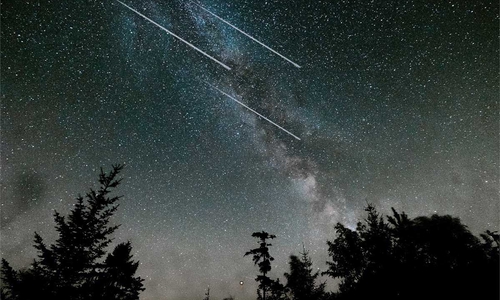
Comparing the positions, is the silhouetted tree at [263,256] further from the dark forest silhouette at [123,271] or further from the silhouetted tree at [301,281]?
the silhouetted tree at [301,281]

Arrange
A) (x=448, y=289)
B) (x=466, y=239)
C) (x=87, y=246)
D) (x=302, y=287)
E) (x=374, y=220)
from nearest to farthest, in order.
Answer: (x=448, y=289)
(x=87, y=246)
(x=466, y=239)
(x=374, y=220)
(x=302, y=287)

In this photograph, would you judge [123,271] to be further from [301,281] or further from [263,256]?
[301,281]

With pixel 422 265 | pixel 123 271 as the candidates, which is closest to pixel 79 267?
pixel 123 271

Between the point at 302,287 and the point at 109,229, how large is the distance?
26.9 m

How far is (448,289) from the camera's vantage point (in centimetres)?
1241

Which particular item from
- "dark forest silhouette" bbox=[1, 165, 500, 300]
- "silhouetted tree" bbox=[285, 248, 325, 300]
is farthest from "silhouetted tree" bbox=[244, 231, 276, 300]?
"silhouetted tree" bbox=[285, 248, 325, 300]

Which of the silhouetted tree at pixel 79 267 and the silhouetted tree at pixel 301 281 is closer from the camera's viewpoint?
the silhouetted tree at pixel 79 267

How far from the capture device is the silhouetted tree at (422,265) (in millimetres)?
12242

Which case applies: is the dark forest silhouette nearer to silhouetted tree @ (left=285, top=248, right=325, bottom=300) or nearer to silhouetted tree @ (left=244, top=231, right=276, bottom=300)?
silhouetted tree @ (left=244, top=231, right=276, bottom=300)

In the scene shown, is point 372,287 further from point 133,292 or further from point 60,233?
point 60,233

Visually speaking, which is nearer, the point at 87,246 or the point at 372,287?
the point at 87,246

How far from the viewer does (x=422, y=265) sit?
14688 millimetres

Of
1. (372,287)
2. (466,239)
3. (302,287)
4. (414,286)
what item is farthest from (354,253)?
(414,286)

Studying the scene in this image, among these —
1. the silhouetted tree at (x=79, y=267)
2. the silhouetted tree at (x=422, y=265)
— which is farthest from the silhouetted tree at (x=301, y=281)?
the silhouetted tree at (x=79, y=267)
